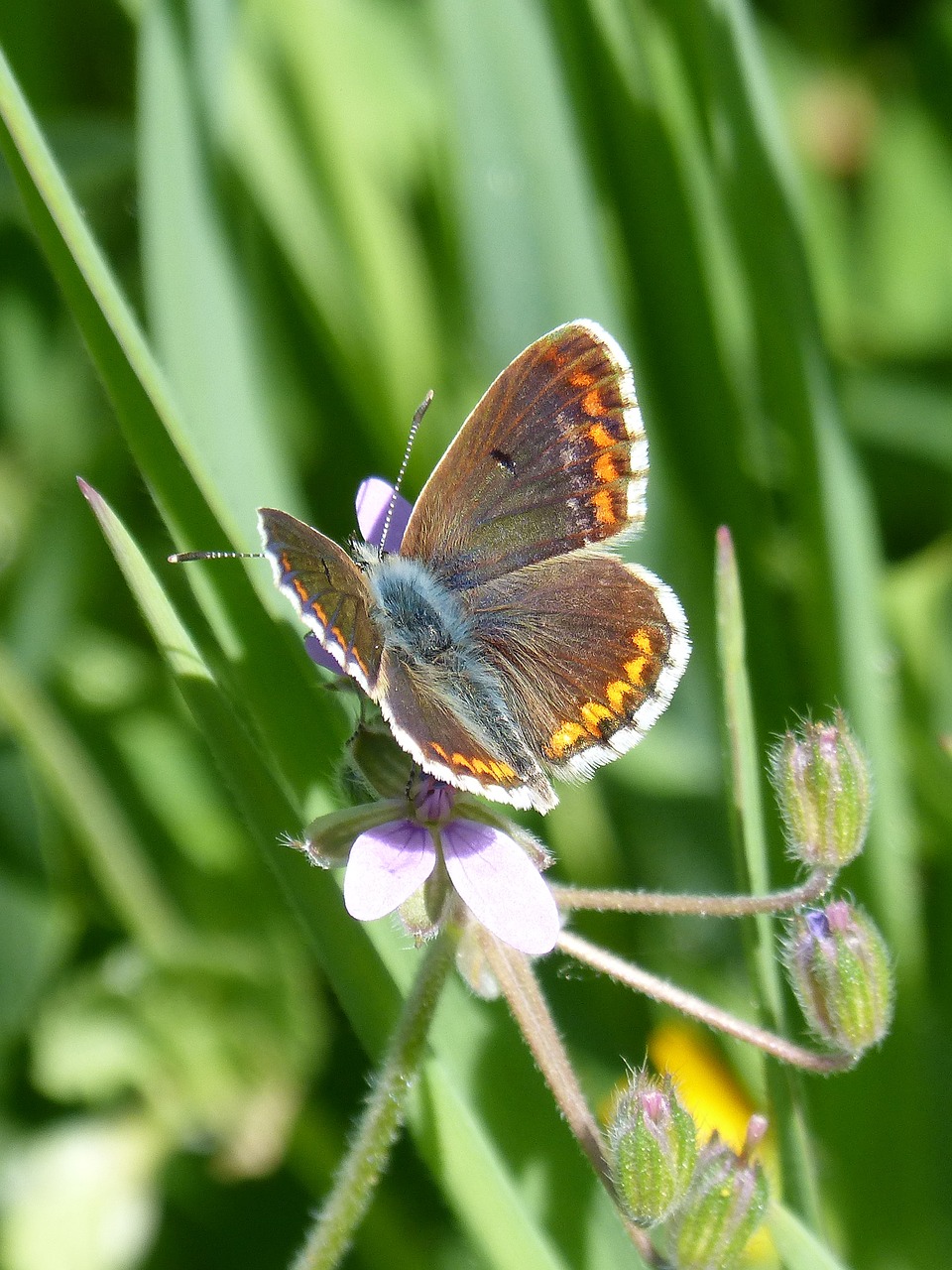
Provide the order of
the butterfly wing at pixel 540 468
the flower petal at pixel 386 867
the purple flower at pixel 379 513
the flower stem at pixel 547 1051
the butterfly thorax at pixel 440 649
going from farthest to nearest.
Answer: the purple flower at pixel 379 513 → the butterfly wing at pixel 540 468 → the butterfly thorax at pixel 440 649 → the flower stem at pixel 547 1051 → the flower petal at pixel 386 867

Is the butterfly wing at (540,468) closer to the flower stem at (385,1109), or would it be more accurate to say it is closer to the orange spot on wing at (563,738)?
the orange spot on wing at (563,738)

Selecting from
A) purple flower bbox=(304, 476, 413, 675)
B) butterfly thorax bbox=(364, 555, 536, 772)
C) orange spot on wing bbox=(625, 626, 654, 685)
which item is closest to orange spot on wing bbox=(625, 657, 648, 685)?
orange spot on wing bbox=(625, 626, 654, 685)

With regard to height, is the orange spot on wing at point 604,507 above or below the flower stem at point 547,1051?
above

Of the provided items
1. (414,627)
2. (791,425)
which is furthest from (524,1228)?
(791,425)

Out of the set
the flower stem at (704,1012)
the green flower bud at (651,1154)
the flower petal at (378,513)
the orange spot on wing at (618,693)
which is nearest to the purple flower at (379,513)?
the flower petal at (378,513)

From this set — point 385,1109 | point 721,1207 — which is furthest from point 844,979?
point 385,1109

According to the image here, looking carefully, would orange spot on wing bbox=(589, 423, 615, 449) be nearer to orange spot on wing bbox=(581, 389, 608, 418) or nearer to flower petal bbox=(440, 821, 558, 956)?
orange spot on wing bbox=(581, 389, 608, 418)

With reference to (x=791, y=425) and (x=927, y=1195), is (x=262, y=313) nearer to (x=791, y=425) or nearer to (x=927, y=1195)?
(x=791, y=425)
